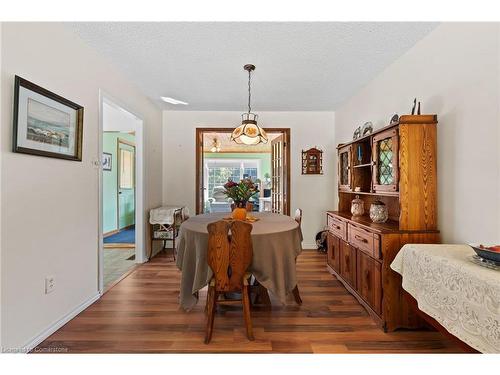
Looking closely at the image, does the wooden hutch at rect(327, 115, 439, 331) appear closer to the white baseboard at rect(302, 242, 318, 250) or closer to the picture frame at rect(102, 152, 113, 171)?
the white baseboard at rect(302, 242, 318, 250)

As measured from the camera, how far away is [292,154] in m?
4.49

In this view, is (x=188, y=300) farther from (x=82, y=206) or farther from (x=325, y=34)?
(x=325, y=34)

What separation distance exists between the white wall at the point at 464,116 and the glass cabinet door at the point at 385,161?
35 centimetres

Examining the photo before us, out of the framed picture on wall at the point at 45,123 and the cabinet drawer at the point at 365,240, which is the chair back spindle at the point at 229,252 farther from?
the framed picture on wall at the point at 45,123

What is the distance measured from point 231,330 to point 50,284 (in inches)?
55.0

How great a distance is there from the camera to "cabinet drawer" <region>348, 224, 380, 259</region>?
6.79 ft

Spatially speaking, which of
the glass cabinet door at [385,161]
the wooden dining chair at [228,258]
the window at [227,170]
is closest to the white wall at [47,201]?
the wooden dining chair at [228,258]

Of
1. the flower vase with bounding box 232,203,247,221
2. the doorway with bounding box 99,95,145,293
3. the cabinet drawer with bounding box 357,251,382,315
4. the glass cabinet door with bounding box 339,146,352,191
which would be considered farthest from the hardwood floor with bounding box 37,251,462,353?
the glass cabinet door with bounding box 339,146,352,191

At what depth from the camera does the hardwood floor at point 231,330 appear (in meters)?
1.78

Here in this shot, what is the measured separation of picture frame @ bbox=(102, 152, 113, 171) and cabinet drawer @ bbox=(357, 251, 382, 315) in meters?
5.33

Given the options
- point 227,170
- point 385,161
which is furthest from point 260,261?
point 227,170

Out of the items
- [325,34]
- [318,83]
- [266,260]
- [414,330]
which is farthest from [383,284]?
[318,83]

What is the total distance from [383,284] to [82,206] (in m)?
2.62

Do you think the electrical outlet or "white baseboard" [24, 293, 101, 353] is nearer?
"white baseboard" [24, 293, 101, 353]
